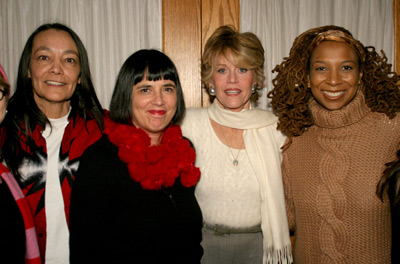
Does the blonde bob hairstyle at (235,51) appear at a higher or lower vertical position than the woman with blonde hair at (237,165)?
higher

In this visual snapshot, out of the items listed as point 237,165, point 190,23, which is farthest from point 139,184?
point 190,23

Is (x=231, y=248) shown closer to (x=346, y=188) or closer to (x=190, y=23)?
(x=346, y=188)

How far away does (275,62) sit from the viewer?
8.50 feet

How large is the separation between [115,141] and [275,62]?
1.72 meters

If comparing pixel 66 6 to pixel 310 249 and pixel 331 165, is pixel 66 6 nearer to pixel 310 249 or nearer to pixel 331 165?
pixel 331 165

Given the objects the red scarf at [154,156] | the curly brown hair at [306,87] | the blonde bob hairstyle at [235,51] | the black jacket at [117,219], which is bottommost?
the black jacket at [117,219]

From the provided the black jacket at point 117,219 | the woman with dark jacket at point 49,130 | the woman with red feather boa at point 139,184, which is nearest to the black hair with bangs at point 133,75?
the woman with red feather boa at point 139,184

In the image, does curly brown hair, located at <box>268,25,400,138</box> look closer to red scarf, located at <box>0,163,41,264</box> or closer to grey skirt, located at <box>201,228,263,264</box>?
grey skirt, located at <box>201,228,263,264</box>

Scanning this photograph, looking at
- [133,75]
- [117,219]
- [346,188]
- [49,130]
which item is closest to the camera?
[117,219]

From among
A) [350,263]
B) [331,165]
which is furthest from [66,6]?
[350,263]

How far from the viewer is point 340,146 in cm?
172

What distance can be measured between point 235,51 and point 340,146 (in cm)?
89

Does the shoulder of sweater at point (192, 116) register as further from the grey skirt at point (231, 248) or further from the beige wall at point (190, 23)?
the grey skirt at point (231, 248)

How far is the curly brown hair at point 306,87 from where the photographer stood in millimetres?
1733
